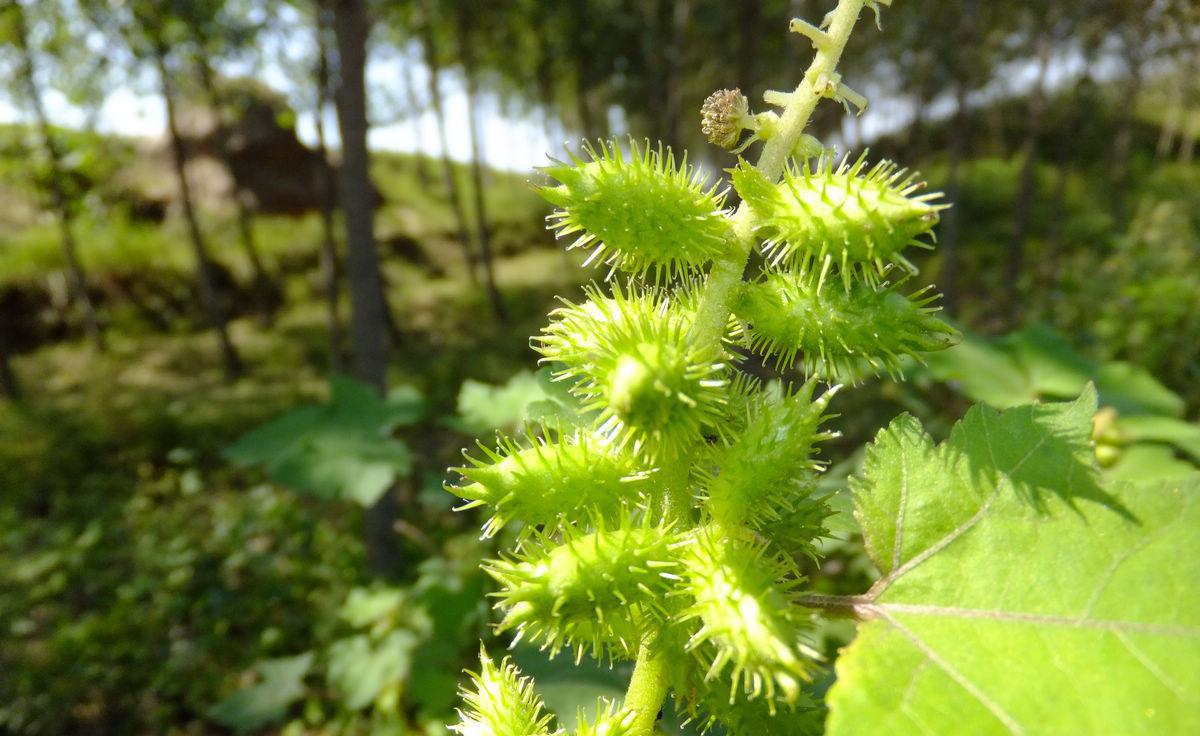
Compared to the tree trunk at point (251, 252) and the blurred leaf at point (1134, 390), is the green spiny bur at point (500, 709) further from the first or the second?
the tree trunk at point (251, 252)

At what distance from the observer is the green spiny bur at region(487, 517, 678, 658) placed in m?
0.99

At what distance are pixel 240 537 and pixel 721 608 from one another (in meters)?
8.45

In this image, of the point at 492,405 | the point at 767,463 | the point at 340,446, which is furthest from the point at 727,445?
the point at 340,446

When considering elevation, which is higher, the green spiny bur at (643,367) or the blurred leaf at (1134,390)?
the green spiny bur at (643,367)

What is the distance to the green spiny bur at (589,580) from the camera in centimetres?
99

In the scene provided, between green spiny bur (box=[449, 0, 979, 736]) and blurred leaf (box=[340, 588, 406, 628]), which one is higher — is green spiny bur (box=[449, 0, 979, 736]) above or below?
above

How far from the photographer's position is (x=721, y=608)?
95 centimetres

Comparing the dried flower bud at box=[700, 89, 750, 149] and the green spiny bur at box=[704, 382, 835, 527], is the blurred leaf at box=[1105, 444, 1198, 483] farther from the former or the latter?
the dried flower bud at box=[700, 89, 750, 149]

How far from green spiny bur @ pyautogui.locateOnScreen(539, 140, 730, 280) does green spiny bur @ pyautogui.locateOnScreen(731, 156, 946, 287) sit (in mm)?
72

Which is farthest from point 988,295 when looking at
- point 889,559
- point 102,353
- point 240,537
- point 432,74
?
point 102,353

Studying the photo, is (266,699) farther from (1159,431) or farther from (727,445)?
(1159,431)

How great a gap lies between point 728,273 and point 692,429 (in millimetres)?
256

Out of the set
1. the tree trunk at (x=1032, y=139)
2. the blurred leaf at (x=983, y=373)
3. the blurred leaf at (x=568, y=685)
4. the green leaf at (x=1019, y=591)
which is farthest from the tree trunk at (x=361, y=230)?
the tree trunk at (x=1032, y=139)

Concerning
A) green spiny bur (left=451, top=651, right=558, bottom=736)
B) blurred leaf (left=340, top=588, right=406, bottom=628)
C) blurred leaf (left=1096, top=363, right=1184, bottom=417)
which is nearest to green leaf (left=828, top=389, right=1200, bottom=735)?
green spiny bur (left=451, top=651, right=558, bottom=736)
